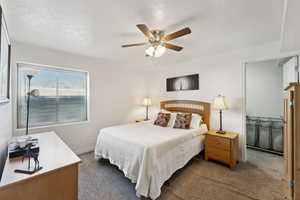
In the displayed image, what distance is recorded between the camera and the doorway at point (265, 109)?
10.9 feet

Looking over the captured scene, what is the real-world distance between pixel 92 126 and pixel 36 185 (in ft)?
8.30

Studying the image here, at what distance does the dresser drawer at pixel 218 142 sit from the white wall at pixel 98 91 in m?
2.43

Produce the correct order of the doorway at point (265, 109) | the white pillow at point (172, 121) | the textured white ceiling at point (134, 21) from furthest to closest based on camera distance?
the doorway at point (265, 109) < the white pillow at point (172, 121) < the textured white ceiling at point (134, 21)

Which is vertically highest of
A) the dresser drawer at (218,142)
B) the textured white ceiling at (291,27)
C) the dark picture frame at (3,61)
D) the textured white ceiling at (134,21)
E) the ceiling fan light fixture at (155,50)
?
the textured white ceiling at (134,21)

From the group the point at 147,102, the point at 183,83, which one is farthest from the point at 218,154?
the point at 147,102

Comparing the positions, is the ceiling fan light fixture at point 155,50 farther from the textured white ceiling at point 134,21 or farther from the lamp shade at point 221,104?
the lamp shade at point 221,104

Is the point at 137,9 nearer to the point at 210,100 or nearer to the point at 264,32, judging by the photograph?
the point at 264,32

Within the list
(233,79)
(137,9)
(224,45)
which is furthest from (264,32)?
(137,9)

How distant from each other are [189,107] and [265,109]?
82.9 inches

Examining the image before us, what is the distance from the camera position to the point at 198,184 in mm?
2115

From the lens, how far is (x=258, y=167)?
2625mm

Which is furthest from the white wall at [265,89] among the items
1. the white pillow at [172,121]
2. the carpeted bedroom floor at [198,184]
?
the white pillow at [172,121]

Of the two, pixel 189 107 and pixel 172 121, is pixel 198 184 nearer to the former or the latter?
pixel 172 121

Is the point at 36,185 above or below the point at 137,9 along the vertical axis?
below
